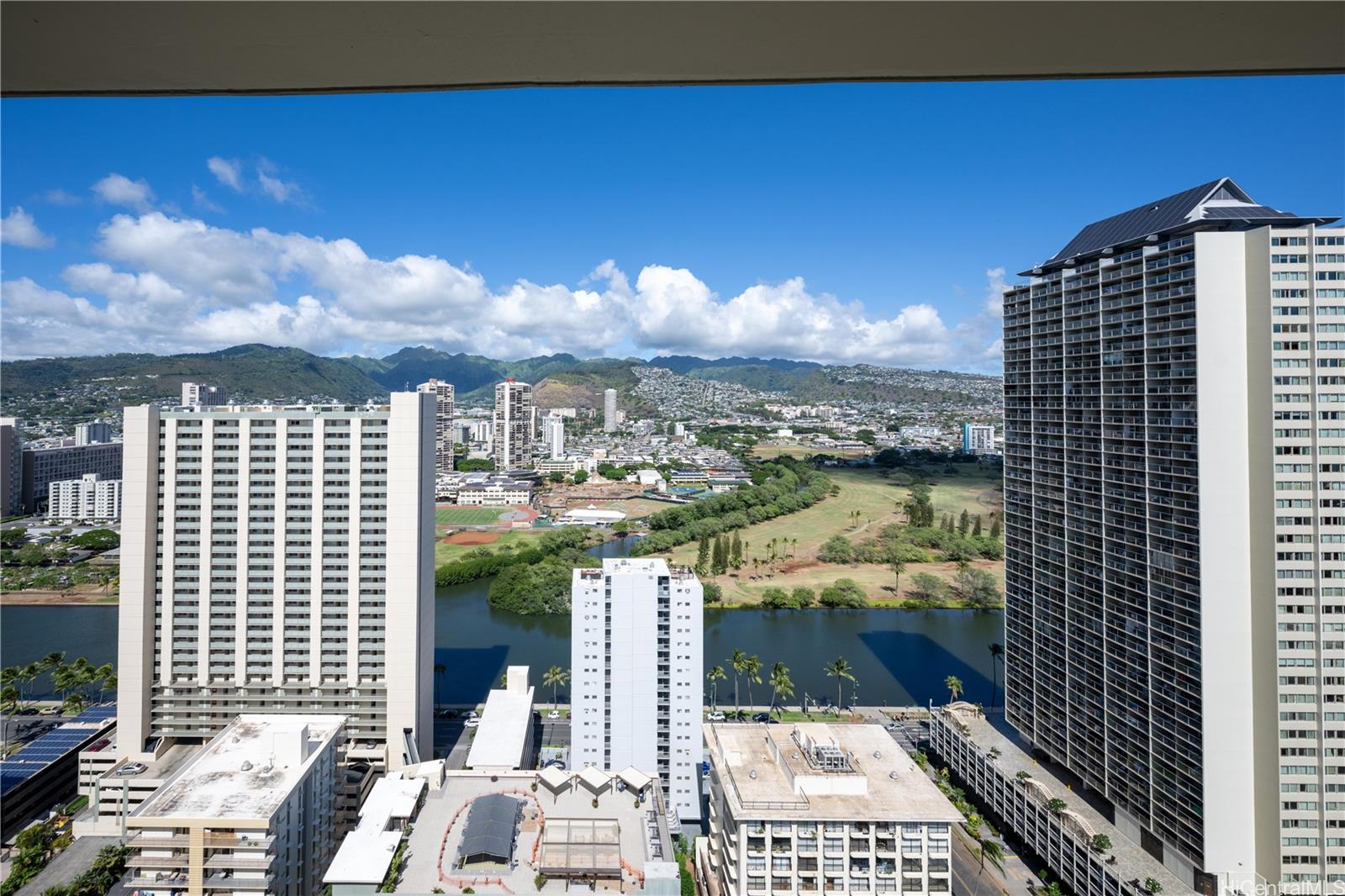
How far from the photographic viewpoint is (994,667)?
812 centimetres

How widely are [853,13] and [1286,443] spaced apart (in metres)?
4.16

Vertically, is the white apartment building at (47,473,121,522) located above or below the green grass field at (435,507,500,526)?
above

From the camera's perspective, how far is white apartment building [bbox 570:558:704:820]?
5.09 meters

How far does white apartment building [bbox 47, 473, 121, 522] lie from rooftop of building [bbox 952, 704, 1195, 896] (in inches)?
368

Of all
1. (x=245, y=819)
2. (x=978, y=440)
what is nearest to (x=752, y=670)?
(x=245, y=819)

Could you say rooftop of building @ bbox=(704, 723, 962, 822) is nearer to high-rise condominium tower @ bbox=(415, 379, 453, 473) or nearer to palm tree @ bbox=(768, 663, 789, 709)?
palm tree @ bbox=(768, 663, 789, 709)

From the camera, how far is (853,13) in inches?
15.1

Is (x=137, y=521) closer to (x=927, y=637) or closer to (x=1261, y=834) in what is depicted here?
(x=1261, y=834)

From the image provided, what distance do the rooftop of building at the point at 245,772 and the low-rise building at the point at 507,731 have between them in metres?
0.95

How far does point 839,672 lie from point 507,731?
3.67 meters

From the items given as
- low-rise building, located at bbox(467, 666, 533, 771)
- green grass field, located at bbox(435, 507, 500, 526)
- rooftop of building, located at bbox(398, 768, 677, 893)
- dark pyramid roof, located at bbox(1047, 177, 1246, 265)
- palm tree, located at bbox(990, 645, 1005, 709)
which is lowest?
palm tree, located at bbox(990, 645, 1005, 709)

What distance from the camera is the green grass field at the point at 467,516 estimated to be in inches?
547

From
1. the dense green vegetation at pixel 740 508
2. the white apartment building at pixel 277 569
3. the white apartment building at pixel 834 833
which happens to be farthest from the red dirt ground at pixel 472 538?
the white apartment building at pixel 834 833

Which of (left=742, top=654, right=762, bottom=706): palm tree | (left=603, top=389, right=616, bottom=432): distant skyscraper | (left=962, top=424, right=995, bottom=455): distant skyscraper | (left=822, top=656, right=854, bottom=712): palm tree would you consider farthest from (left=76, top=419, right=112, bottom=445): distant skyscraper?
(left=603, top=389, right=616, bottom=432): distant skyscraper
